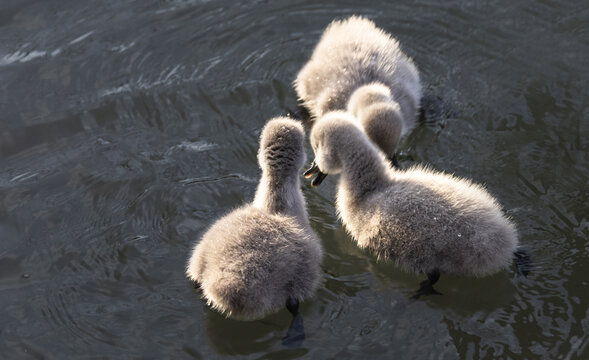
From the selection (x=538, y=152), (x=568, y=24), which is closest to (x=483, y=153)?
(x=538, y=152)

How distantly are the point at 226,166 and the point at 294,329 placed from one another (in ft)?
5.58

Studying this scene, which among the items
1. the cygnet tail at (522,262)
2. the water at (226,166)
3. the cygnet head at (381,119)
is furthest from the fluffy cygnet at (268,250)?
the cygnet tail at (522,262)

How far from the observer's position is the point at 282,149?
15.6ft

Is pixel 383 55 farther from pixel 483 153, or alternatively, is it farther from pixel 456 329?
pixel 456 329

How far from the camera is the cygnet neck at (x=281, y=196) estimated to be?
475 centimetres

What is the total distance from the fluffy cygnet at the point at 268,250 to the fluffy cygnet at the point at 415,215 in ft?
1.26

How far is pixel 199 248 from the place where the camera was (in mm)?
4621

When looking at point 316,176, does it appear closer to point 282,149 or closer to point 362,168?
point 362,168

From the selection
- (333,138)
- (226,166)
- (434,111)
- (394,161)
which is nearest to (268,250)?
(333,138)

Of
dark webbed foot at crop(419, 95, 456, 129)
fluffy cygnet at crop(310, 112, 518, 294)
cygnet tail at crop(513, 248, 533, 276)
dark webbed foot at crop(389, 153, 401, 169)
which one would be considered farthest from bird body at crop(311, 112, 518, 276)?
dark webbed foot at crop(419, 95, 456, 129)

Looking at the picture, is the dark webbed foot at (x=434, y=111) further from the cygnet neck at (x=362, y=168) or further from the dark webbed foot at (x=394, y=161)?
the cygnet neck at (x=362, y=168)

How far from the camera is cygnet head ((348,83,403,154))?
215 inches

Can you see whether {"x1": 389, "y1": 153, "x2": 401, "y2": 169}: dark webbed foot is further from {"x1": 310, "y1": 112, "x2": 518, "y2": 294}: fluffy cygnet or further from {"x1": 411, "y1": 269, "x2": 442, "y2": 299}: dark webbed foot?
{"x1": 411, "y1": 269, "x2": 442, "y2": 299}: dark webbed foot

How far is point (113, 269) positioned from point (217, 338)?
35.2 inches
